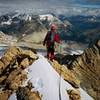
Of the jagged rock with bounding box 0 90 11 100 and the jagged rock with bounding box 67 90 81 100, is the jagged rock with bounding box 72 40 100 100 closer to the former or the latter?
the jagged rock with bounding box 67 90 81 100

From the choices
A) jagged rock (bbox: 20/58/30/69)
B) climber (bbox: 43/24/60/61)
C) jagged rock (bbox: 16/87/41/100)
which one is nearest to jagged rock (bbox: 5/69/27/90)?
jagged rock (bbox: 20/58/30/69)

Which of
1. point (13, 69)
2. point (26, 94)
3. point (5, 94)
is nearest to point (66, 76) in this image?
point (13, 69)

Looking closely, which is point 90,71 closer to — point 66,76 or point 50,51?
point 50,51

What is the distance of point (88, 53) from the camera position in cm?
3831

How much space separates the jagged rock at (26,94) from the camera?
23.6m

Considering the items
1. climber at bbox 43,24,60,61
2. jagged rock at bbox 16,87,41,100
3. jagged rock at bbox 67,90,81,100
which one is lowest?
jagged rock at bbox 67,90,81,100

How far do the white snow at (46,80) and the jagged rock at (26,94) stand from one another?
39 cm

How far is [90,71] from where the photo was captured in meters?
34.3

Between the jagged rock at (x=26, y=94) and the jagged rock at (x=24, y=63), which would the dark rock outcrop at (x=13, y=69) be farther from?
the jagged rock at (x=26, y=94)

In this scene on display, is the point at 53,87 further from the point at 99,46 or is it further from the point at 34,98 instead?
the point at 99,46

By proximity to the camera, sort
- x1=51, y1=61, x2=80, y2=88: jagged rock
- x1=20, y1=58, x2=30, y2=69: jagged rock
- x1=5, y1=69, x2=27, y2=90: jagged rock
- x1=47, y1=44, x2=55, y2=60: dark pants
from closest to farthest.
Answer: x1=5, y1=69, x2=27, y2=90: jagged rock, x1=20, y1=58, x2=30, y2=69: jagged rock, x1=51, y1=61, x2=80, y2=88: jagged rock, x1=47, y1=44, x2=55, y2=60: dark pants

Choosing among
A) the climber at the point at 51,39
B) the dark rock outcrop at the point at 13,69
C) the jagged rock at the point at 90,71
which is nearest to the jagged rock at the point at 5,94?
the dark rock outcrop at the point at 13,69

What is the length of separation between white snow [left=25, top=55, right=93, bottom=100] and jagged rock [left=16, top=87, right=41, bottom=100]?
1.29 feet

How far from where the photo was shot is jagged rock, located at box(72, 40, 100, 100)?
32.0m
